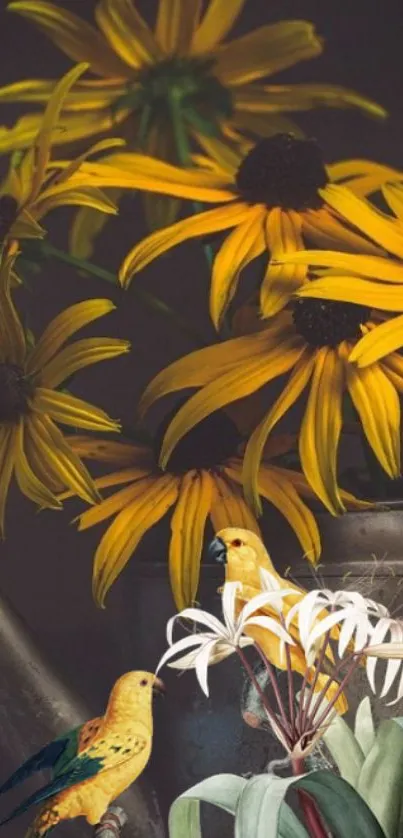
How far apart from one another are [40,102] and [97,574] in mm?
534

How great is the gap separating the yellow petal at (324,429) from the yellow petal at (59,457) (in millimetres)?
223

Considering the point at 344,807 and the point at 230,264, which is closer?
the point at 344,807

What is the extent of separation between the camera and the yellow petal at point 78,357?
1.21m

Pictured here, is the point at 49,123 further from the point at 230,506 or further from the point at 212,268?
the point at 230,506

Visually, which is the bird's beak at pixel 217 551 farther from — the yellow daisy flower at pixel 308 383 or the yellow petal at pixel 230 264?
the yellow petal at pixel 230 264

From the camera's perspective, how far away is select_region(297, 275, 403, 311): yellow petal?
118cm

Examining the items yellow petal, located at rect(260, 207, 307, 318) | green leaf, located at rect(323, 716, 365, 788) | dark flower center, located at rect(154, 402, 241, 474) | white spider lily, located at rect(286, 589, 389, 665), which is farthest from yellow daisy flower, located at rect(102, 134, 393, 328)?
green leaf, located at rect(323, 716, 365, 788)

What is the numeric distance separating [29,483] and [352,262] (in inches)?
16.1

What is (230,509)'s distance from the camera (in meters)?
1.16

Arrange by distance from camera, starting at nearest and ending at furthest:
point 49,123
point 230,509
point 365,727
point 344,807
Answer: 1. point 344,807
2. point 365,727
3. point 230,509
4. point 49,123

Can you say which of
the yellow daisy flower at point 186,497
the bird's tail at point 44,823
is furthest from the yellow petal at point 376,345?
the bird's tail at point 44,823

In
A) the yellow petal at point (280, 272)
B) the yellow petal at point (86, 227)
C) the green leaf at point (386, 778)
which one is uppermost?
the yellow petal at point (86, 227)

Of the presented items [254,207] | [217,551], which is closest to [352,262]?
[254,207]

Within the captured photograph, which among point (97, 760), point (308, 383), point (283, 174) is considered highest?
point (283, 174)
